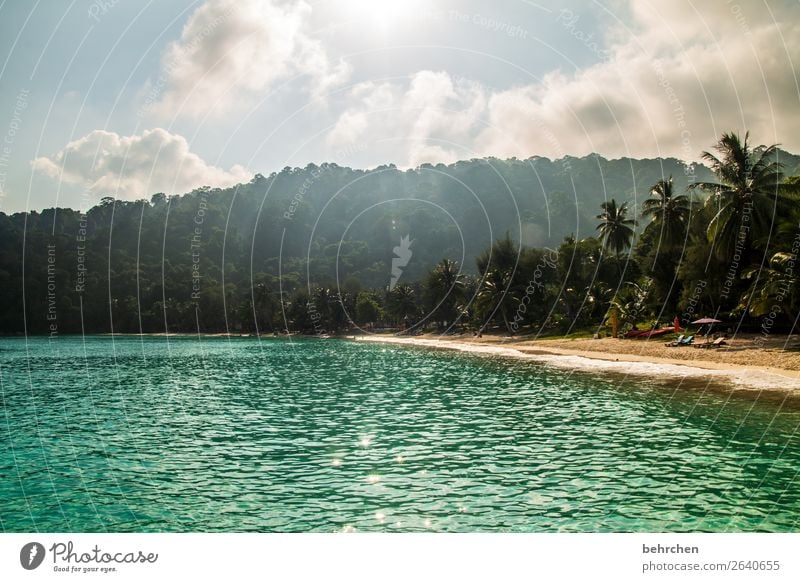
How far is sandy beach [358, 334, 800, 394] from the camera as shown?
35.8m

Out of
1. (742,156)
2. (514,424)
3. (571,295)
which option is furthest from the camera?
(571,295)

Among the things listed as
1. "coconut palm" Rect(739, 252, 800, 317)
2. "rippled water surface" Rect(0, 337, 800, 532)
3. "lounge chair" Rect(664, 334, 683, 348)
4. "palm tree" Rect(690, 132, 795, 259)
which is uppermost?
"palm tree" Rect(690, 132, 795, 259)

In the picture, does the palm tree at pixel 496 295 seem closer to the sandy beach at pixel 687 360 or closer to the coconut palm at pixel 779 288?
the sandy beach at pixel 687 360

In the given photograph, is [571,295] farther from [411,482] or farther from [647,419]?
[411,482]

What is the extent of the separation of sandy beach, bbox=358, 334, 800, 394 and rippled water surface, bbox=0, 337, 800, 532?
235 inches

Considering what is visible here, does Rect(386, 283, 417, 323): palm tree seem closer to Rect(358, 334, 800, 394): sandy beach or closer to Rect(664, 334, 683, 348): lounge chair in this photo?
Rect(358, 334, 800, 394): sandy beach

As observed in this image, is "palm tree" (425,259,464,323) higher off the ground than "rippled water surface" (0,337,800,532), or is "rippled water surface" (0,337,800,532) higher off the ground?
"palm tree" (425,259,464,323)

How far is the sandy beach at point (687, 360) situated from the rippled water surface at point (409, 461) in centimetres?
598

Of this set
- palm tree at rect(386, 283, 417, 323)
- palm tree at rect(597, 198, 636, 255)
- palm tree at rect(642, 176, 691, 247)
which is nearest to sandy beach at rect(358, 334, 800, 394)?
palm tree at rect(642, 176, 691, 247)

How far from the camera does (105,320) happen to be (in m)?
189

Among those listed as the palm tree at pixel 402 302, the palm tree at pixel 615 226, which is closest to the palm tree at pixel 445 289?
the palm tree at pixel 402 302

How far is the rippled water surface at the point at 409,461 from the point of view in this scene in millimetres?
13586

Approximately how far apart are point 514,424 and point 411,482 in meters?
9.79
